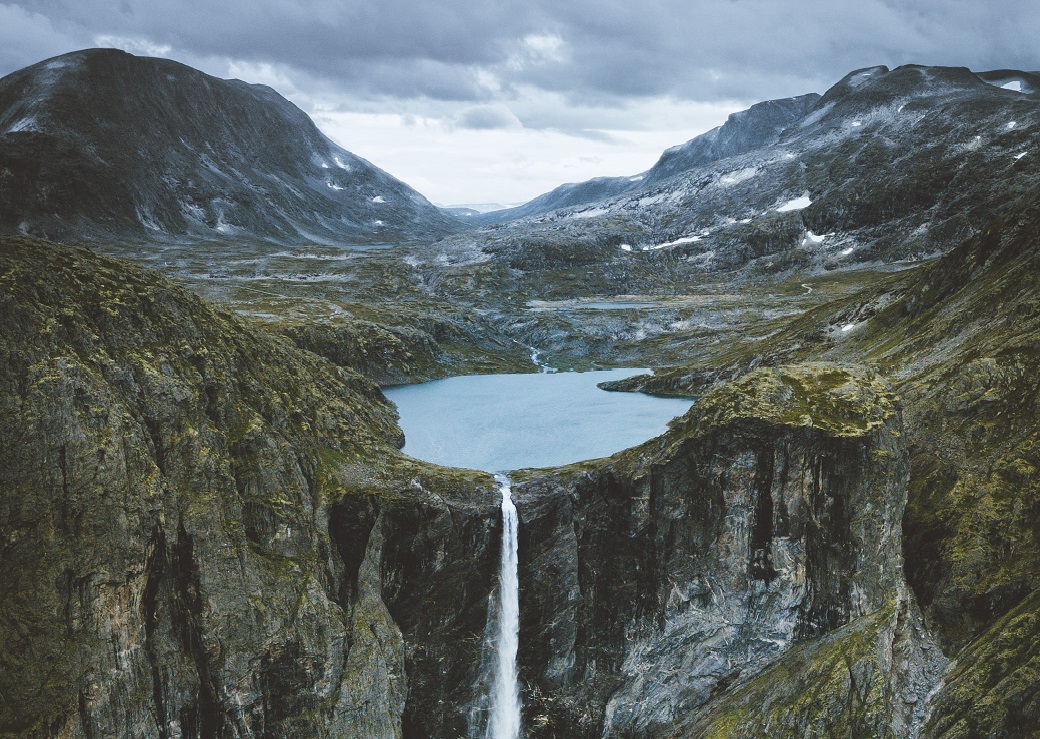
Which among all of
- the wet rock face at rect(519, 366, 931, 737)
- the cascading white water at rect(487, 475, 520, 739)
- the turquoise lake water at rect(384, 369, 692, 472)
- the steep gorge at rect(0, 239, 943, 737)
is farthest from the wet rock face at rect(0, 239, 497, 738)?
the turquoise lake water at rect(384, 369, 692, 472)

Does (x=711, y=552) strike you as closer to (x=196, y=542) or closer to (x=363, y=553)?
(x=363, y=553)

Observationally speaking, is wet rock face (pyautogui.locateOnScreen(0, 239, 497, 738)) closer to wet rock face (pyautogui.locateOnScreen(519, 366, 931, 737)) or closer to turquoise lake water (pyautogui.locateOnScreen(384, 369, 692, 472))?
wet rock face (pyautogui.locateOnScreen(519, 366, 931, 737))

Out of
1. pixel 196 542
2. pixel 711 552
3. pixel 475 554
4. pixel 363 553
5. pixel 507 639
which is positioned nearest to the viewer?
pixel 196 542

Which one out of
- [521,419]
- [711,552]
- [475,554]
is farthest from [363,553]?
[521,419]

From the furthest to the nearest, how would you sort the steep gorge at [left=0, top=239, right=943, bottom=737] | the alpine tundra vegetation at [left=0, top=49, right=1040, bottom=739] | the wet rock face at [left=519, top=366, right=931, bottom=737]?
the wet rock face at [left=519, top=366, right=931, bottom=737] → the alpine tundra vegetation at [left=0, top=49, right=1040, bottom=739] → the steep gorge at [left=0, top=239, right=943, bottom=737]

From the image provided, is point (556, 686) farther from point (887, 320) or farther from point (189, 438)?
point (887, 320)

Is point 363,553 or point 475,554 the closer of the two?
point 363,553

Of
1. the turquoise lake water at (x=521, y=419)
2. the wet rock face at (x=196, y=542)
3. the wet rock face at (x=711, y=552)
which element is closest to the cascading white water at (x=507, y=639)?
the wet rock face at (x=711, y=552)

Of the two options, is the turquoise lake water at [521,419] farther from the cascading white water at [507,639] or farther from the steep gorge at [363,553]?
the steep gorge at [363,553]
